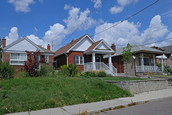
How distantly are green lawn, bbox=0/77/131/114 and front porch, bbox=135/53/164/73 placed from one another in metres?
13.8

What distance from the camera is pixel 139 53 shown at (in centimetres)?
2291

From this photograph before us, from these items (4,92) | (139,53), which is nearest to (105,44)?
(139,53)

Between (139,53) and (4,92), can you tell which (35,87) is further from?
(139,53)

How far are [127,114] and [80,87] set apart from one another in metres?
3.91

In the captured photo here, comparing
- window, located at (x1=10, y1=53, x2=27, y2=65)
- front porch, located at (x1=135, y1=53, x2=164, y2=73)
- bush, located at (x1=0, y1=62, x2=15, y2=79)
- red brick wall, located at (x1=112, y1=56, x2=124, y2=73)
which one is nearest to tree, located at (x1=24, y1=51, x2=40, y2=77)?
bush, located at (x1=0, y1=62, x2=15, y2=79)

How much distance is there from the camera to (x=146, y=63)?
83.8ft

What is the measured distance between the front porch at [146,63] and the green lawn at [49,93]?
Answer: 13.8 meters

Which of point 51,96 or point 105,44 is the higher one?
point 105,44

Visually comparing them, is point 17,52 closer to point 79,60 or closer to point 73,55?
point 73,55

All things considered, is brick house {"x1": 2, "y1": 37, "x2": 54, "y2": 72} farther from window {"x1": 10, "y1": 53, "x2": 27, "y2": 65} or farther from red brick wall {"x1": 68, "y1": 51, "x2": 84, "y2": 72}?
red brick wall {"x1": 68, "y1": 51, "x2": 84, "y2": 72}

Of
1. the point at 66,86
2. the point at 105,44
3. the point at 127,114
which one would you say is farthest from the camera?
the point at 105,44

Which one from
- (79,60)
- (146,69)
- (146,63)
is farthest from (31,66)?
(146,63)

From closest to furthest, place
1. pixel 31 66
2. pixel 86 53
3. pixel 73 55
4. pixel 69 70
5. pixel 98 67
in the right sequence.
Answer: pixel 31 66, pixel 69 70, pixel 98 67, pixel 73 55, pixel 86 53

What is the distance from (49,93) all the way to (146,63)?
2176cm
